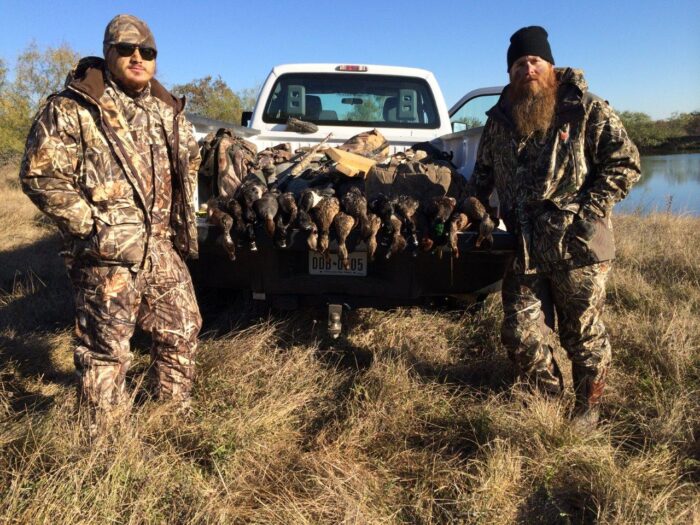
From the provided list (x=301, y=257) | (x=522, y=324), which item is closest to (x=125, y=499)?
(x=301, y=257)

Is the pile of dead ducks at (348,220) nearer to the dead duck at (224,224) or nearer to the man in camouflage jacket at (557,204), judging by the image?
the dead duck at (224,224)

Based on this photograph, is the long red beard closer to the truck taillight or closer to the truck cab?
the truck cab

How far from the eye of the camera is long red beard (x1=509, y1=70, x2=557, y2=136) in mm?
3033

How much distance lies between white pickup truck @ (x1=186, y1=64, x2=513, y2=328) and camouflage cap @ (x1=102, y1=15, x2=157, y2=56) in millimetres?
1092

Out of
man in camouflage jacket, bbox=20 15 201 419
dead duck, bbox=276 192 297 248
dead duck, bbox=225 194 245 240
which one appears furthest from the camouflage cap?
dead duck, bbox=276 192 297 248

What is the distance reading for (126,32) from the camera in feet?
8.82

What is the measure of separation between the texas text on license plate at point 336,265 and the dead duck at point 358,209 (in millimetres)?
344

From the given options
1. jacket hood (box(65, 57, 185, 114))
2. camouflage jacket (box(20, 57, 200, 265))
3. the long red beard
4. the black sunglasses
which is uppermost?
the black sunglasses

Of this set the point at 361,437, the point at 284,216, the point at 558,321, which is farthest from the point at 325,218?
the point at 558,321

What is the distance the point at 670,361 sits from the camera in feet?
12.3

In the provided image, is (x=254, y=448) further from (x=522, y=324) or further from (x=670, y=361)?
(x=670, y=361)

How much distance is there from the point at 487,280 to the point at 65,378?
113 inches

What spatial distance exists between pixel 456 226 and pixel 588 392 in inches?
47.4

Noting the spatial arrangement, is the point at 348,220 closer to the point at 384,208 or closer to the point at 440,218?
the point at 384,208
